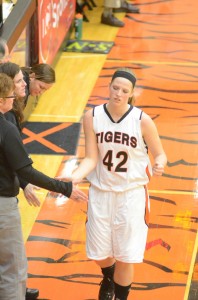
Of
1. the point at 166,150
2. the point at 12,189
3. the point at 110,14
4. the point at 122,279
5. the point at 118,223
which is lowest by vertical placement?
the point at 166,150

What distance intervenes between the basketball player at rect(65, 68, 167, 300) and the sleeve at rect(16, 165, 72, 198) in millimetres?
146

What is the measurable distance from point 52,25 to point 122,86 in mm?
5225

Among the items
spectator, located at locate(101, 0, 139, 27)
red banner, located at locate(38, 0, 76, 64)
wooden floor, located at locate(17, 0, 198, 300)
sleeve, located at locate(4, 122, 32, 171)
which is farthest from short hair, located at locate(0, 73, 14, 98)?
spectator, located at locate(101, 0, 139, 27)

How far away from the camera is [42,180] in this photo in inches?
191

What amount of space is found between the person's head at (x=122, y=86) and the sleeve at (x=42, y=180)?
65 cm

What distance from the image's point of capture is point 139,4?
1360 cm

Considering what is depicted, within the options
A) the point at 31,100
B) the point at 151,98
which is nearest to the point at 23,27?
the point at 31,100

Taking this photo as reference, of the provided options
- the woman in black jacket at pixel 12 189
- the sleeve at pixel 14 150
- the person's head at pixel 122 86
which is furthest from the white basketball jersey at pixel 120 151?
the sleeve at pixel 14 150

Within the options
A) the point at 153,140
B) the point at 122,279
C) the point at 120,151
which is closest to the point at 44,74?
the point at 120,151

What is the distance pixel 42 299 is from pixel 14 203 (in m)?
1.20

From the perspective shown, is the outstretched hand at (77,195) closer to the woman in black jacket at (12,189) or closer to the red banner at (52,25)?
the woman in black jacket at (12,189)

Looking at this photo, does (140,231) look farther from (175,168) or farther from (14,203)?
(175,168)

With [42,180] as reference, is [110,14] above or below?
below

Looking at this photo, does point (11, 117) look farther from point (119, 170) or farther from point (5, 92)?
point (119, 170)
